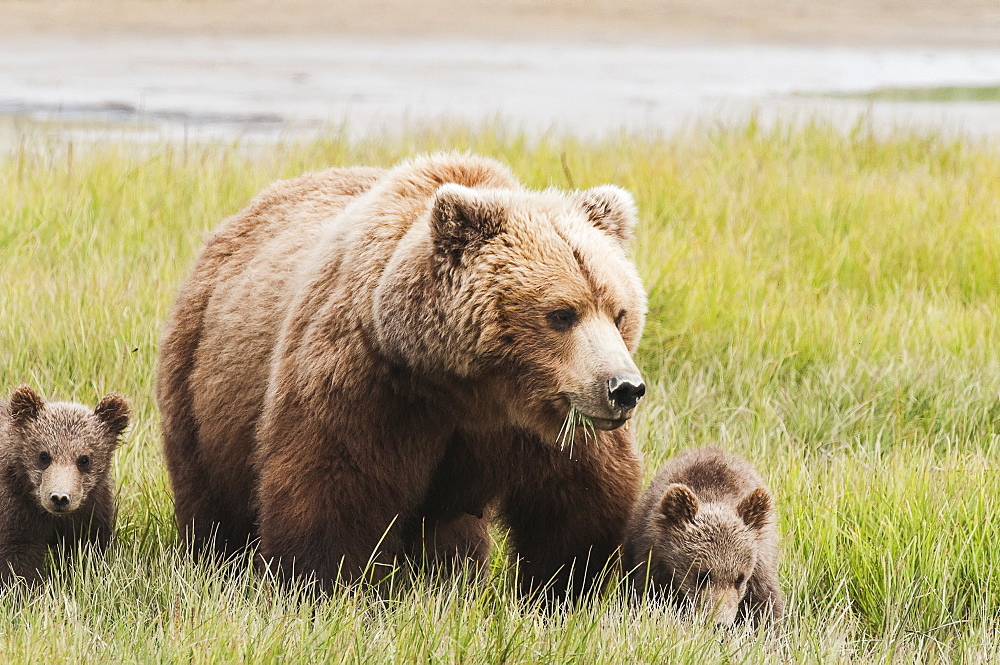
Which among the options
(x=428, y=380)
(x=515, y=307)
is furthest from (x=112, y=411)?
(x=515, y=307)

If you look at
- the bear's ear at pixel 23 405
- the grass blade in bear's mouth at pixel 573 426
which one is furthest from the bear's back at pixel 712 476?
the bear's ear at pixel 23 405

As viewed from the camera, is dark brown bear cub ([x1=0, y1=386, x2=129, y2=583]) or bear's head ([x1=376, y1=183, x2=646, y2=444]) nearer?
bear's head ([x1=376, y1=183, x2=646, y2=444])

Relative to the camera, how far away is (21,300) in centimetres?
680

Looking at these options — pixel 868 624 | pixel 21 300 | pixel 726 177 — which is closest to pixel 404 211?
pixel 868 624

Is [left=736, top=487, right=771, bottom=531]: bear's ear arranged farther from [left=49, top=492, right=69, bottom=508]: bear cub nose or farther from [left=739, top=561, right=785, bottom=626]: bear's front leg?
[left=49, top=492, right=69, bottom=508]: bear cub nose

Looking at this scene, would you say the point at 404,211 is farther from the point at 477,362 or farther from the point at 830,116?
the point at 830,116

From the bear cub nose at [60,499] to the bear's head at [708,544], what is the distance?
2186 millimetres

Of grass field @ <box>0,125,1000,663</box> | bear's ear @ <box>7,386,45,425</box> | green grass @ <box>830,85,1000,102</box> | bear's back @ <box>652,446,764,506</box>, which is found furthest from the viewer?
green grass @ <box>830,85,1000,102</box>

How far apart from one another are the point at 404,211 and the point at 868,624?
2374 millimetres

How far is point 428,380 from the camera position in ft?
12.9

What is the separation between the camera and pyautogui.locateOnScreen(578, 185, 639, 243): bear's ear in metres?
4.15

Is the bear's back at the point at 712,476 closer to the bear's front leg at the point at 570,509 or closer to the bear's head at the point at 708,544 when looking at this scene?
the bear's head at the point at 708,544

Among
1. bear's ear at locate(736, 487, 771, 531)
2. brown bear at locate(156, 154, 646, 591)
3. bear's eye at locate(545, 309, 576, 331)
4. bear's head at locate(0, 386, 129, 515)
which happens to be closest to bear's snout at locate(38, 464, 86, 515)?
bear's head at locate(0, 386, 129, 515)

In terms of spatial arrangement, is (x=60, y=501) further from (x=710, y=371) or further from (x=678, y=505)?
(x=710, y=371)
